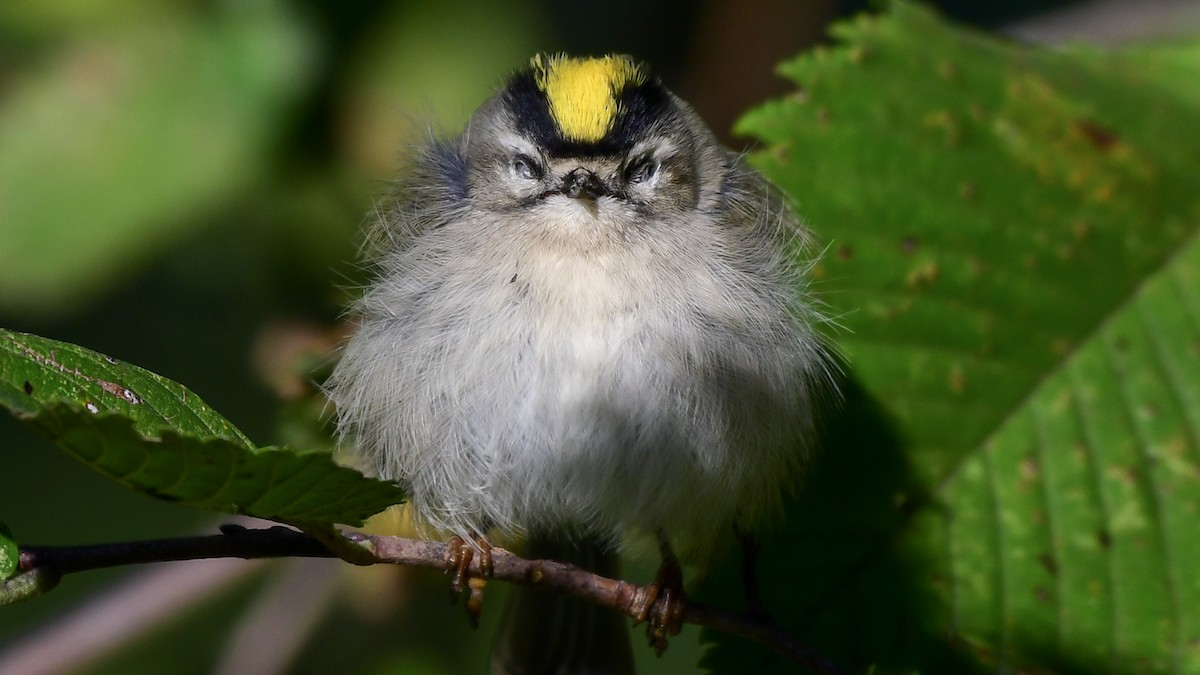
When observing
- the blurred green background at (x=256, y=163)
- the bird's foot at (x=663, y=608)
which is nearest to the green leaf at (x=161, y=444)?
the bird's foot at (x=663, y=608)

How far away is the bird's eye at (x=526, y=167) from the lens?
10.1 ft

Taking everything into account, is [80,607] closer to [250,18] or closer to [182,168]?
[182,168]

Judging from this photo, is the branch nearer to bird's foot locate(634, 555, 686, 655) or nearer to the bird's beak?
bird's foot locate(634, 555, 686, 655)

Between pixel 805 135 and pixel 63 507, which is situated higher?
pixel 805 135

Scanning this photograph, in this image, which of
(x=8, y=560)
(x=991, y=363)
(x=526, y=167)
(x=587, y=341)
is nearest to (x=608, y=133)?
(x=526, y=167)

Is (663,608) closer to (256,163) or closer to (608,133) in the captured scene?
(608,133)

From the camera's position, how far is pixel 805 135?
301 cm

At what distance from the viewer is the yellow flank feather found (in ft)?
9.82

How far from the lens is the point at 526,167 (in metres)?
3.11

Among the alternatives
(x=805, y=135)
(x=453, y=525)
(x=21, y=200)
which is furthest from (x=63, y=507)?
(x=805, y=135)

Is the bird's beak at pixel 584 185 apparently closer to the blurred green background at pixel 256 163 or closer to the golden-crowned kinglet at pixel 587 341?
the golden-crowned kinglet at pixel 587 341

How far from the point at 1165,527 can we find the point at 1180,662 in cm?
30

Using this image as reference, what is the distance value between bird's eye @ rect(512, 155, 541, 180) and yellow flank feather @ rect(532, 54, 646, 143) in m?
0.12

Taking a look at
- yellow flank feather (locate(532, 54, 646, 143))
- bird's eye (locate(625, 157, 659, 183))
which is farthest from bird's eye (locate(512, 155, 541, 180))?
bird's eye (locate(625, 157, 659, 183))
